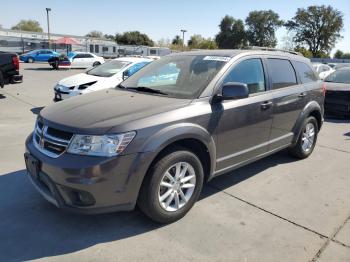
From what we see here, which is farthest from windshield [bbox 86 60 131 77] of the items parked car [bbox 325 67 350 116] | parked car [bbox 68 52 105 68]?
parked car [bbox 68 52 105 68]

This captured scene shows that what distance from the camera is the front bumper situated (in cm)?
291

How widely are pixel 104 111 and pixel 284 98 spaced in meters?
2.67

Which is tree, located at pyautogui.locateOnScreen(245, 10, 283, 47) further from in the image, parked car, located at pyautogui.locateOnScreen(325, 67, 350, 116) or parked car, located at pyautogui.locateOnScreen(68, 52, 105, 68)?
parked car, located at pyautogui.locateOnScreen(325, 67, 350, 116)

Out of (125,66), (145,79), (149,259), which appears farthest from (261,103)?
(125,66)

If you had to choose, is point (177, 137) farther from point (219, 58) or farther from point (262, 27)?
point (262, 27)

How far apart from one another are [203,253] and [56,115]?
6.48 feet

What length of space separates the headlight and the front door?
4.21ft

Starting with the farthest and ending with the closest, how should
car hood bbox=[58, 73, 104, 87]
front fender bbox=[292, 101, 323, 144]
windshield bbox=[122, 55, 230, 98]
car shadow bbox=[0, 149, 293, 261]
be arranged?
car hood bbox=[58, 73, 104, 87] → front fender bbox=[292, 101, 323, 144] → windshield bbox=[122, 55, 230, 98] → car shadow bbox=[0, 149, 293, 261]

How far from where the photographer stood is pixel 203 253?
304 cm

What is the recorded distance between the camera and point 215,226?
3.49m

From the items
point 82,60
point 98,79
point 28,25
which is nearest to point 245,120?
point 98,79

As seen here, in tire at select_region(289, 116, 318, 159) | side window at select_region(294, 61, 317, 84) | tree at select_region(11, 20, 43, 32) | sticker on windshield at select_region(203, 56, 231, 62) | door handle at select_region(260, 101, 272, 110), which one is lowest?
tire at select_region(289, 116, 318, 159)

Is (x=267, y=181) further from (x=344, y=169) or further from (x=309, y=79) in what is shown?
(x=309, y=79)

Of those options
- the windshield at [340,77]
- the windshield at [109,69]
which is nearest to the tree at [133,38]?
the windshield at [109,69]
